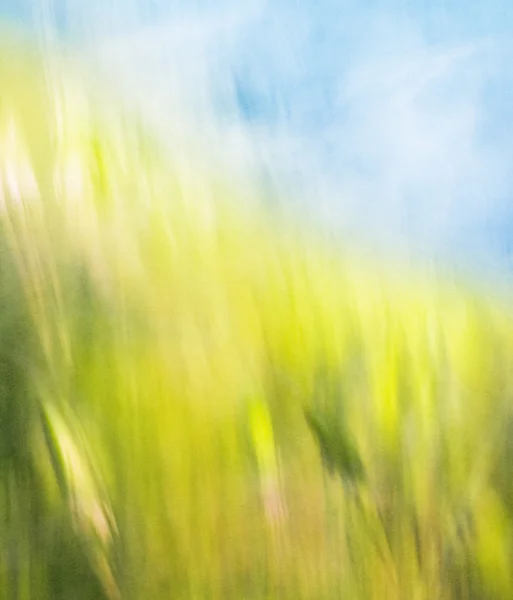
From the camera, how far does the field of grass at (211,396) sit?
52 centimetres

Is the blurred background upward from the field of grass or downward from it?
upward

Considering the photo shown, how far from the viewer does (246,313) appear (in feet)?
1.75

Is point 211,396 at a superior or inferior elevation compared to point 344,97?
inferior

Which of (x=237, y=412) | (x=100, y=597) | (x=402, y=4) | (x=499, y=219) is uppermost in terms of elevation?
(x=402, y=4)

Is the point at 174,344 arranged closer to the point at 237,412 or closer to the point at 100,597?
the point at 237,412

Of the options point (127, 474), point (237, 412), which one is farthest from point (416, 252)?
point (127, 474)

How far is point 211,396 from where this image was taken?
529 mm

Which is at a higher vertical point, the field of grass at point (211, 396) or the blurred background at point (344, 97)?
the blurred background at point (344, 97)

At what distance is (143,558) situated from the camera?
1.71 ft

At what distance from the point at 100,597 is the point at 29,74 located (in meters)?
0.44

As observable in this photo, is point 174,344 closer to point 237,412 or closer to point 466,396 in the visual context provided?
point 237,412

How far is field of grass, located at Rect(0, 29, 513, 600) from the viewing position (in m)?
0.52

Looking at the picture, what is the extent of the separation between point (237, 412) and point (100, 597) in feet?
0.61

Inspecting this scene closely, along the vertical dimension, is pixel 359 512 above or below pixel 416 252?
below
